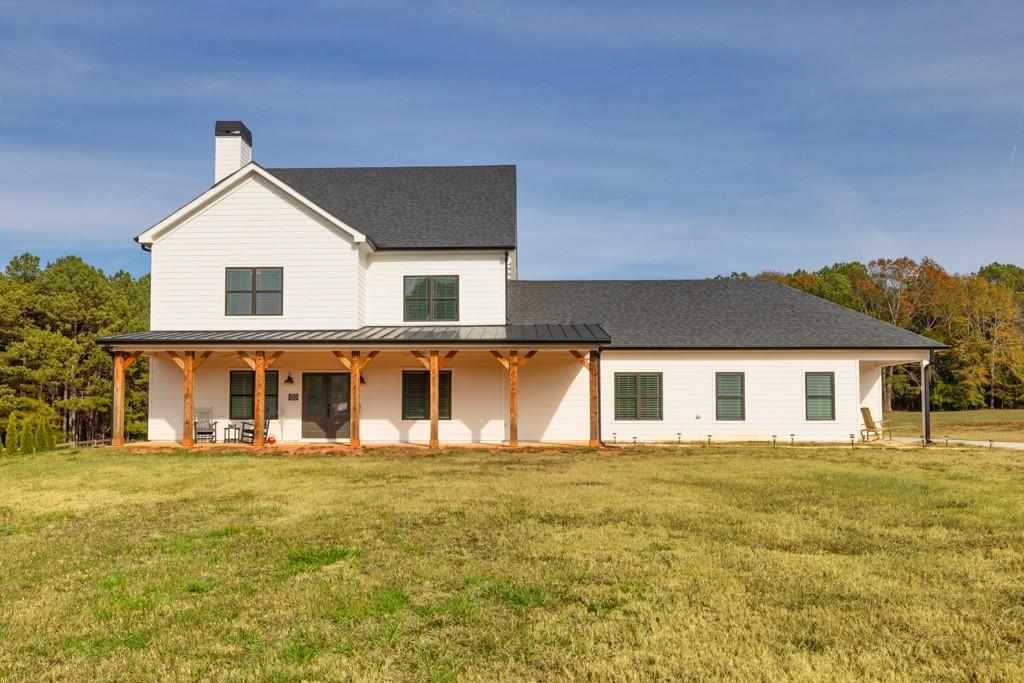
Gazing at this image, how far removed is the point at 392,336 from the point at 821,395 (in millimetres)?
13014

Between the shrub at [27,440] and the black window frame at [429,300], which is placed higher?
the black window frame at [429,300]

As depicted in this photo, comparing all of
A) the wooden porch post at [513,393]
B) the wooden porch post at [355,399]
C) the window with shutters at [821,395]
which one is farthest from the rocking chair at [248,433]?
the window with shutters at [821,395]

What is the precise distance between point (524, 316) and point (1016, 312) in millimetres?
46605

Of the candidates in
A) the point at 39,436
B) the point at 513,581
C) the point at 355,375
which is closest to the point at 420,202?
the point at 355,375

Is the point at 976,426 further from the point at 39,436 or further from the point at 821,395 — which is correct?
the point at 39,436

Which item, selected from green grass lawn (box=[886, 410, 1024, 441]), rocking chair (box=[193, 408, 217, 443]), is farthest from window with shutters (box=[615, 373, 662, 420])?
green grass lawn (box=[886, 410, 1024, 441])

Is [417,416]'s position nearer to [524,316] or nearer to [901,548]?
[524,316]

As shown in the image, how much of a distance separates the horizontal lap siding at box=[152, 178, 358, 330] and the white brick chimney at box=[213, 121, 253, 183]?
3057 mm

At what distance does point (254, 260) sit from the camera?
67.9 feet

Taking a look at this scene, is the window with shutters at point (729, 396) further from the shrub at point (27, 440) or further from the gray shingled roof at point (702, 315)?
the shrub at point (27, 440)

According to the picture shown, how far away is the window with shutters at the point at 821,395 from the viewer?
21609 millimetres

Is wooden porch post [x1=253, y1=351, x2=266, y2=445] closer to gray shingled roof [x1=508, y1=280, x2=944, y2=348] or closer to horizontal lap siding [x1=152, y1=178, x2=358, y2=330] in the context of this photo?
horizontal lap siding [x1=152, y1=178, x2=358, y2=330]

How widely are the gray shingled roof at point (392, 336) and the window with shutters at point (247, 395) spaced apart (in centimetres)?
151

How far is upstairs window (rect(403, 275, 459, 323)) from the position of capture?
70.1ft
